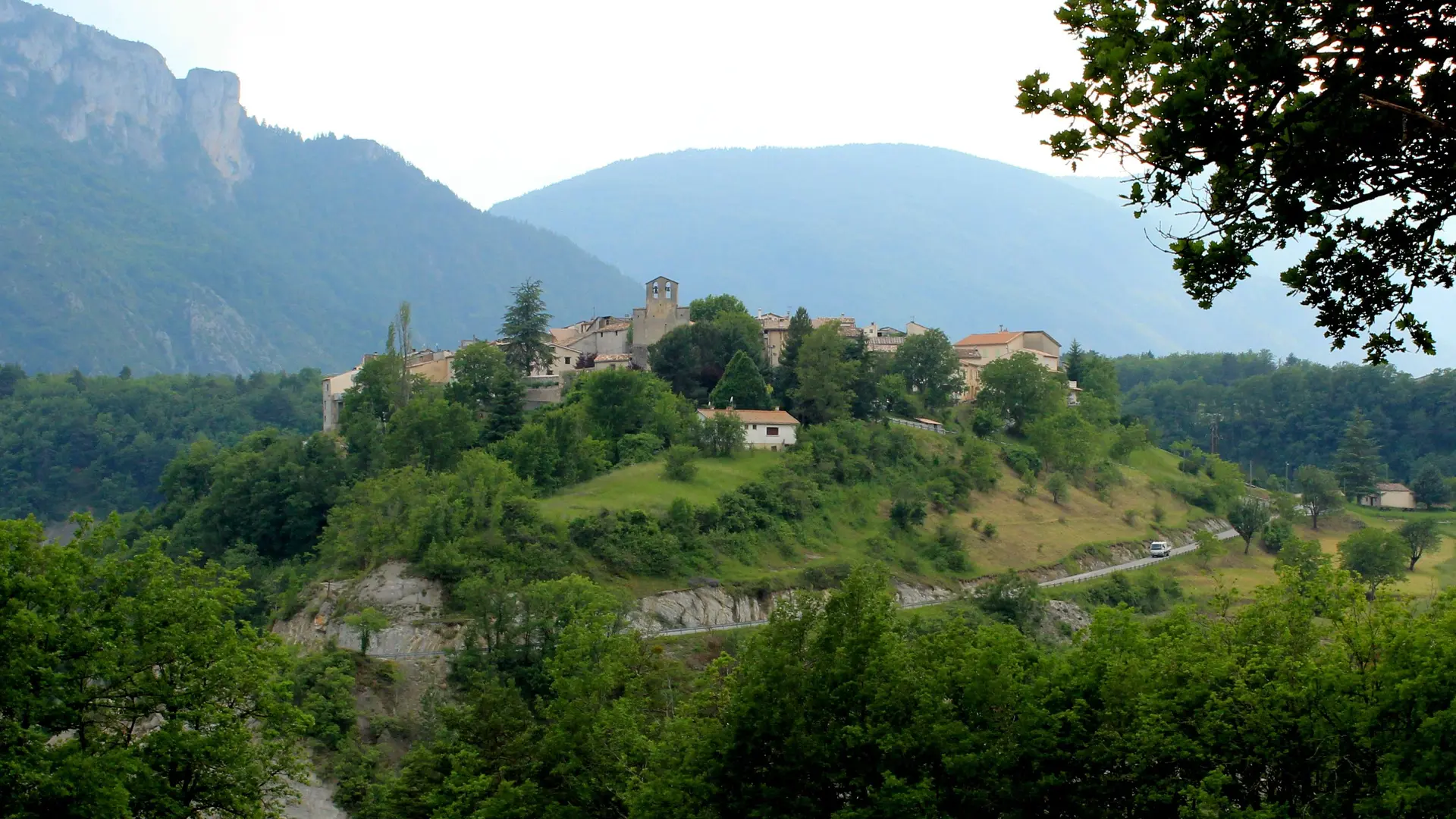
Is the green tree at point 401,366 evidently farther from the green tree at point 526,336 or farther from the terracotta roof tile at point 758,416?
the terracotta roof tile at point 758,416

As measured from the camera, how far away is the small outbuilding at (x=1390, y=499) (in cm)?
9406

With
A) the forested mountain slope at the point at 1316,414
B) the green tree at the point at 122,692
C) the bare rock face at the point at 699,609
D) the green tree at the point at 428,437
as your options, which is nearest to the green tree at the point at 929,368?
the bare rock face at the point at 699,609

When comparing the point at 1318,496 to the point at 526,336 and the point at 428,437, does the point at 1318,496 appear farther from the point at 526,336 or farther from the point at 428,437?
the point at 428,437

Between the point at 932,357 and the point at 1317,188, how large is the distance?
72285mm

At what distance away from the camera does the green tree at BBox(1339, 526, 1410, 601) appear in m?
62.8

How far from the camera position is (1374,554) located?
6375 cm

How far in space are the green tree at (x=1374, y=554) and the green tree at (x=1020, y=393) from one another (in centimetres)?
2065

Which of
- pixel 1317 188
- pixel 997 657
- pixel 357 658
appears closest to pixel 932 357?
pixel 357 658

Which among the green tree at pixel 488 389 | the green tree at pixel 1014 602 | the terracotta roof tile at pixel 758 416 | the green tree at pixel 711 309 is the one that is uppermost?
the green tree at pixel 711 309

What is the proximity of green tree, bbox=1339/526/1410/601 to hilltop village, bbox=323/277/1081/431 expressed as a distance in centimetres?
2468

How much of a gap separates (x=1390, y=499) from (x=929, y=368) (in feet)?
125

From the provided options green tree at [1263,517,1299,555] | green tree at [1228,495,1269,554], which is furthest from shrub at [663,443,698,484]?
green tree at [1263,517,1299,555]

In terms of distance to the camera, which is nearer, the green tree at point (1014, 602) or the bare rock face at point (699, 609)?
the bare rock face at point (699, 609)

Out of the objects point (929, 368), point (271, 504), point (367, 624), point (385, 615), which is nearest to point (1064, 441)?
point (929, 368)
